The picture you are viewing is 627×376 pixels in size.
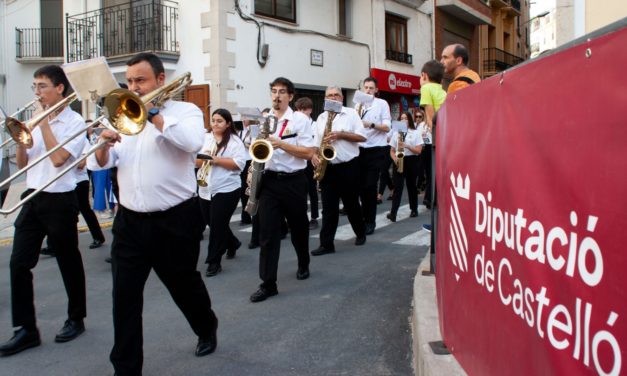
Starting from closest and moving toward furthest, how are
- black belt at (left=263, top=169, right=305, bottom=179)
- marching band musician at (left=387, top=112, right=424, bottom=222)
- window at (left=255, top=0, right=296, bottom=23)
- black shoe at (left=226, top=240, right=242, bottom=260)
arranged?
black belt at (left=263, top=169, right=305, bottom=179)
black shoe at (left=226, top=240, right=242, bottom=260)
marching band musician at (left=387, top=112, right=424, bottom=222)
window at (left=255, top=0, right=296, bottom=23)

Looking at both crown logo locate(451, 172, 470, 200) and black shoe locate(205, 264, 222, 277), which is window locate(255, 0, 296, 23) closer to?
black shoe locate(205, 264, 222, 277)

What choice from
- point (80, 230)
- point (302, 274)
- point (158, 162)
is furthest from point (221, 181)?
point (80, 230)

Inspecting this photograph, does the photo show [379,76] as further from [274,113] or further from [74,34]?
[274,113]

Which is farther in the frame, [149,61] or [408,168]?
[408,168]

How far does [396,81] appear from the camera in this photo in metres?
20.6

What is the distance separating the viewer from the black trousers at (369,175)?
7602mm

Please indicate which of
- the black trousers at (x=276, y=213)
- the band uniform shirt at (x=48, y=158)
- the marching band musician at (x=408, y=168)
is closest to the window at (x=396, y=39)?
the marching band musician at (x=408, y=168)

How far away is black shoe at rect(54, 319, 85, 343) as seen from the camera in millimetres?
4094

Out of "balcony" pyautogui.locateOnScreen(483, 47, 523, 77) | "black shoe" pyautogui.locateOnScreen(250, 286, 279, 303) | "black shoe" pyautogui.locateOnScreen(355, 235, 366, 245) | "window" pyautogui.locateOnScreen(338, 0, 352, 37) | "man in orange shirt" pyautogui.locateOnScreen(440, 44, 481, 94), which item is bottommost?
"black shoe" pyautogui.locateOnScreen(250, 286, 279, 303)

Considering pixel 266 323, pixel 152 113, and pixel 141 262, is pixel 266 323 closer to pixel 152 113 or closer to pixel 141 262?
pixel 141 262

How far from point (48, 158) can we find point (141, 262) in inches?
50.9

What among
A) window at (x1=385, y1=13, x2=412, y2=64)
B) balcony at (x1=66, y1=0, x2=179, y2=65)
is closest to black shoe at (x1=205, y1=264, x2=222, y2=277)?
balcony at (x1=66, y1=0, x2=179, y2=65)

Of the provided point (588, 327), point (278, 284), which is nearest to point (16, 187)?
point (278, 284)

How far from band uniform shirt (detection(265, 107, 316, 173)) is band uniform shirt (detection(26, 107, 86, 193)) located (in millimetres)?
1633
